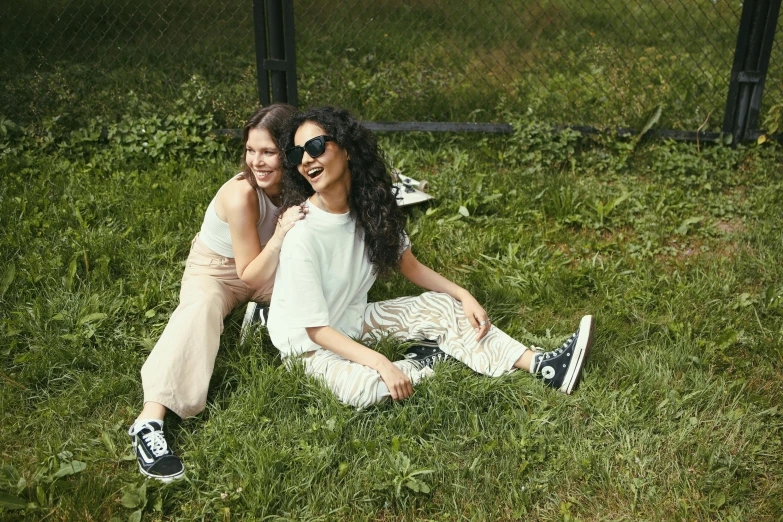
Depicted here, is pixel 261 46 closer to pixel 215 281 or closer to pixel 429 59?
pixel 429 59

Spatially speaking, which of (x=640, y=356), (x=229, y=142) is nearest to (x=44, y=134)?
(x=229, y=142)

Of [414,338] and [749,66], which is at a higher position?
[749,66]

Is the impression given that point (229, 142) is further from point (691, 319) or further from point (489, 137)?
point (691, 319)

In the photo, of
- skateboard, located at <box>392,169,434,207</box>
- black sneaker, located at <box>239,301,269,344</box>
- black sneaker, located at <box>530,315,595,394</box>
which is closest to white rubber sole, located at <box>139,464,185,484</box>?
black sneaker, located at <box>239,301,269,344</box>

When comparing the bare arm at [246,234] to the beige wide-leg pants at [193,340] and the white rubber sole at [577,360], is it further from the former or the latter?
the white rubber sole at [577,360]

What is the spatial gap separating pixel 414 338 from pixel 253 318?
717mm

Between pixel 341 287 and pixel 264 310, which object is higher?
pixel 341 287

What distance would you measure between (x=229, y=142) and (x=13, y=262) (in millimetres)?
1741

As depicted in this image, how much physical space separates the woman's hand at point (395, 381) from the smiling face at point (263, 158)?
3.05 ft

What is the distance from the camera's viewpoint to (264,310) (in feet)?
10.7

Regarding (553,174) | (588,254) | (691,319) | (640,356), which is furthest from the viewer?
(553,174)

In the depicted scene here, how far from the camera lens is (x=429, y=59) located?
610 cm

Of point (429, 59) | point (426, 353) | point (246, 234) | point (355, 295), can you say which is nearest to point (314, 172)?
point (246, 234)

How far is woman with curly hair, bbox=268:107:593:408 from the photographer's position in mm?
2812
